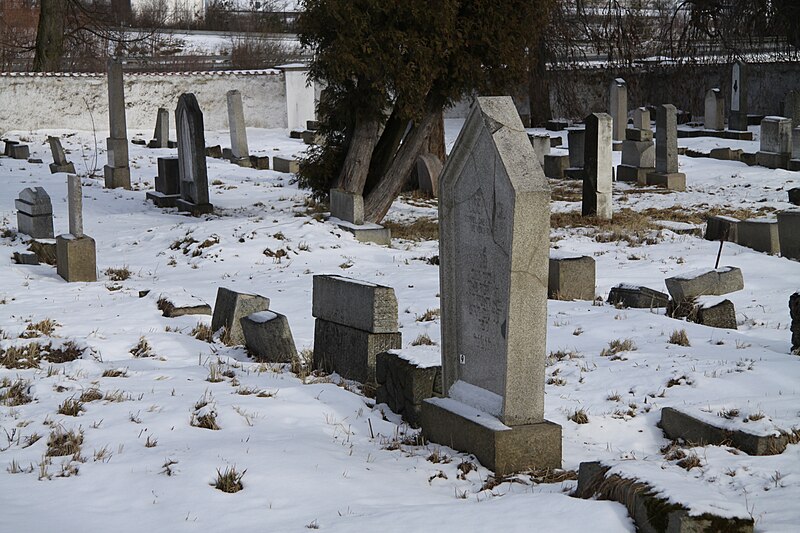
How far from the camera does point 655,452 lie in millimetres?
5762

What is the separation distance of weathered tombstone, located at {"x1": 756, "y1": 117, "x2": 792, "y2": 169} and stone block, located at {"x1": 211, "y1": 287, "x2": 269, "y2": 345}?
1524 cm

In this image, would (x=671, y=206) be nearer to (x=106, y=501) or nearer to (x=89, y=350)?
(x=89, y=350)

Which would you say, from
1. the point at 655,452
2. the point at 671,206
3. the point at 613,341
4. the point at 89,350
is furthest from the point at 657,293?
the point at 671,206

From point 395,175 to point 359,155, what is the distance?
2.09 ft

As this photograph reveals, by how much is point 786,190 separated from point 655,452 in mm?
13715

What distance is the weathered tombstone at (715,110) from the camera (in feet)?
94.0

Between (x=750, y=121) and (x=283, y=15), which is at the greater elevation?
(x=283, y=15)

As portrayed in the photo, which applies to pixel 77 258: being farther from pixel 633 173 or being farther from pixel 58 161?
pixel 633 173

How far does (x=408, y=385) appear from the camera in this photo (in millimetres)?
6164

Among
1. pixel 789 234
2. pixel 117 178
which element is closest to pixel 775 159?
pixel 789 234

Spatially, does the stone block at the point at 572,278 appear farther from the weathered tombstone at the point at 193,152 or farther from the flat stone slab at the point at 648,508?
the weathered tombstone at the point at 193,152

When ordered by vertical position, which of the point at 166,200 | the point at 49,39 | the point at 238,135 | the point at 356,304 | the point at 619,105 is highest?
the point at 49,39

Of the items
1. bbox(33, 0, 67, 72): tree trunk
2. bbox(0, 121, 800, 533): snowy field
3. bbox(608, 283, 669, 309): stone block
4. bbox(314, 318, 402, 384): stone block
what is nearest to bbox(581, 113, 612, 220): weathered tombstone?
bbox(0, 121, 800, 533): snowy field

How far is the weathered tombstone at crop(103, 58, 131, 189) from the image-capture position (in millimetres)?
19938
